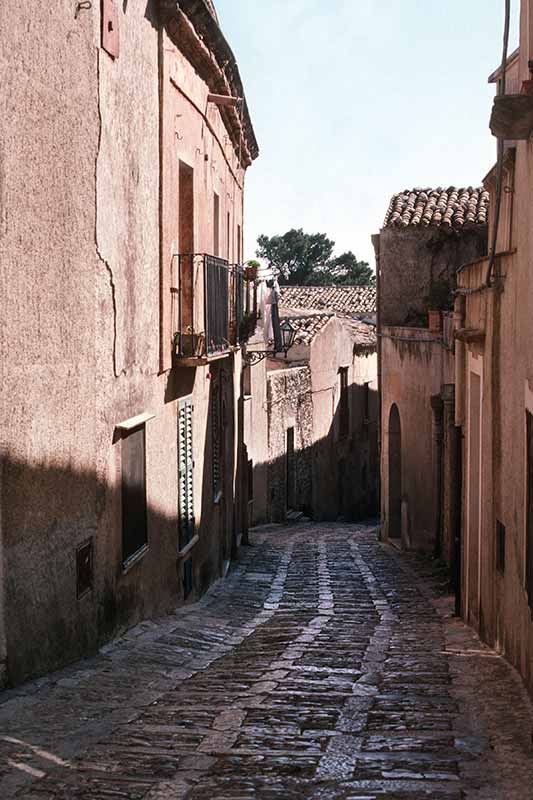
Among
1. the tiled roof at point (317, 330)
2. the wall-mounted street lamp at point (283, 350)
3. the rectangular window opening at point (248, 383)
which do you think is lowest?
the rectangular window opening at point (248, 383)

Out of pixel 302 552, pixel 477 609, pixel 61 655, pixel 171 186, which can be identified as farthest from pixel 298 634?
pixel 302 552

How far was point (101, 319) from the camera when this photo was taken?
25.8 ft

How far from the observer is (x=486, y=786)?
458 centimetres

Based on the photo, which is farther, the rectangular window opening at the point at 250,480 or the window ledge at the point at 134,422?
the rectangular window opening at the point at 250,480

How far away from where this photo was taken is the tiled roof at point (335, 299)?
41844 mm

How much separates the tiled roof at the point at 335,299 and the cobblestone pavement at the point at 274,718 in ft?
103

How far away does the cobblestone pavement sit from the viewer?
467 cm

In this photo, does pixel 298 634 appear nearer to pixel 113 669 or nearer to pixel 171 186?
pixel 113 669

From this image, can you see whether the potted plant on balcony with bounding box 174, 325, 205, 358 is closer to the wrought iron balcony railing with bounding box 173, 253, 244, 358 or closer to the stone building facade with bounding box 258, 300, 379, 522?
the wrought iron balcony railing with bounding box 173, 253, 244, 358

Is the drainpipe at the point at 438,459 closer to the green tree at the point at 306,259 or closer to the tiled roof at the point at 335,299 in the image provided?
the tiled roof at the point at 335,299

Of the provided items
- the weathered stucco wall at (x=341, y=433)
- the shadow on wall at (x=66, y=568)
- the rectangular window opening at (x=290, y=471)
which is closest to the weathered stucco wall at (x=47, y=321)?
the shadow on wall at (x=66, y=568)

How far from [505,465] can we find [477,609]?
7.40 ft

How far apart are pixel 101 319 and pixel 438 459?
9.95 m

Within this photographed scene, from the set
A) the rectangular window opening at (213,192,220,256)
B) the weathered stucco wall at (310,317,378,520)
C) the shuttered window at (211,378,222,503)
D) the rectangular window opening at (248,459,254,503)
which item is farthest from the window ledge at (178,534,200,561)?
the weathered stucco wall at (310,317,378,520)
